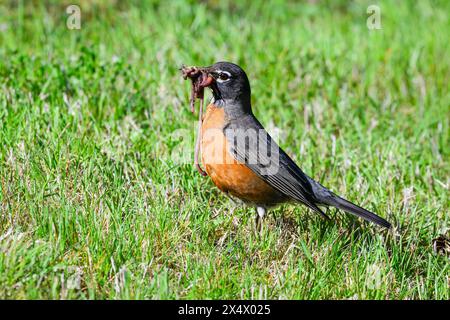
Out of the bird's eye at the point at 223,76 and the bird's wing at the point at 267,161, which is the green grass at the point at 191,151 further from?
the bird's eye at the point at 223,76

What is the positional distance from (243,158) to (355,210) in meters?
0.76

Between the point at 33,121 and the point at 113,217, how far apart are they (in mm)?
1335

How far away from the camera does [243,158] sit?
484 centimetres

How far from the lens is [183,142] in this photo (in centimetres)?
564

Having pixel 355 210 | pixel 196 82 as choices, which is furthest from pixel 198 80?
pixel 355 210

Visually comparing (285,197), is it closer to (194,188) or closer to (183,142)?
(194,188)

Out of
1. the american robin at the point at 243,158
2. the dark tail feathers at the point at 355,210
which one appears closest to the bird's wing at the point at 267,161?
the american robin at the point at 243,158

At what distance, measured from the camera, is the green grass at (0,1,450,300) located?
13.4 ft

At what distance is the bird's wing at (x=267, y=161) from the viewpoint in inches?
190

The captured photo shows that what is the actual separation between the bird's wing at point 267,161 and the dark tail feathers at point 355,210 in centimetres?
12

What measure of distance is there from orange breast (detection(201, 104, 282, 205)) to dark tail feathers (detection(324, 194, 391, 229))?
0.34m

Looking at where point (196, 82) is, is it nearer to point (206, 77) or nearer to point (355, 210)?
point (206, 77)

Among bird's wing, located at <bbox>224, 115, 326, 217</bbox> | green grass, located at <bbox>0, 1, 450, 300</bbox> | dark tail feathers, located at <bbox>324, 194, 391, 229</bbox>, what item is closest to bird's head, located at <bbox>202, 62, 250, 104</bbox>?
bird's wing, located at <bbox>224, 115, 326, 217</bbox>

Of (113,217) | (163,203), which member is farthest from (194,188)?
(113,217)
